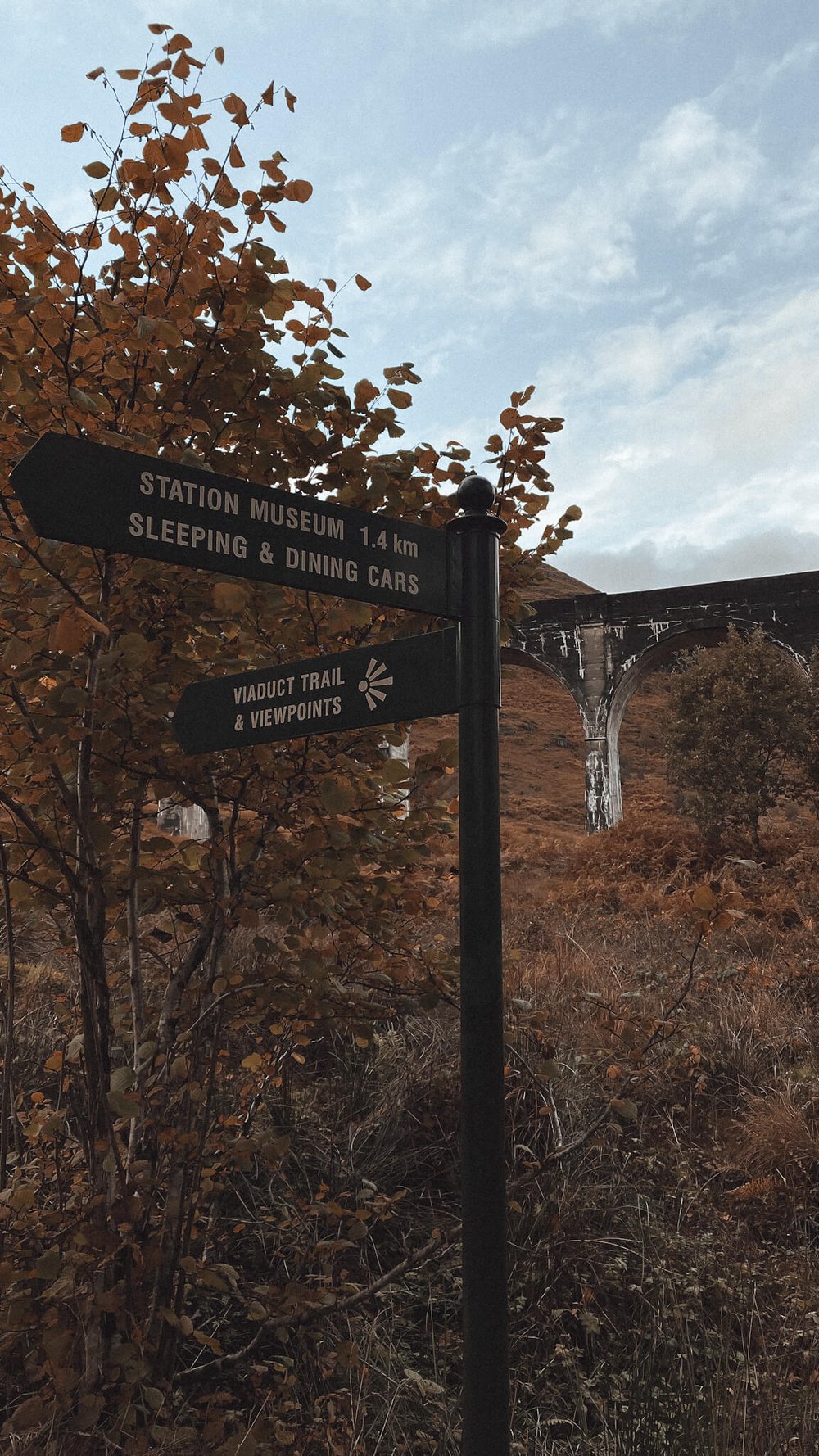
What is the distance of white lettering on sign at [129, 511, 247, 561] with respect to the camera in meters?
2.04

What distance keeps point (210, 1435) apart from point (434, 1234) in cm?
77

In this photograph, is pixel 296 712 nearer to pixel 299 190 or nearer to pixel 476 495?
pixel 476 495

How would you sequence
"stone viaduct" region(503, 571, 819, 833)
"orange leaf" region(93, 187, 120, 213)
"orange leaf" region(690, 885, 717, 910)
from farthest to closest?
1. "stone viaduct" region(503, 571, 819, 833)
2. "orange leaf" region(93, 187, 120, 213)
3. "orange leaf" region(690, 885, 717, 910)

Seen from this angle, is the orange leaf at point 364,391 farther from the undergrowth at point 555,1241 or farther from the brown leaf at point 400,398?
the undergrowth at point 555,1241

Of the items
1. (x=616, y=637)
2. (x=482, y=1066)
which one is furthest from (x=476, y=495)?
(x=616, y=637)

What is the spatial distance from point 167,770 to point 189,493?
1.04 meters

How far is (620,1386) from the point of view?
3.19m

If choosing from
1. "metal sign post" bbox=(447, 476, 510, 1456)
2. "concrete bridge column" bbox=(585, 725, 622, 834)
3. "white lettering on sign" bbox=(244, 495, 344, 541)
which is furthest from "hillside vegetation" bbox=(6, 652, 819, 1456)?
"concrete bridge column" bbox=(585, 725, 622, 834)

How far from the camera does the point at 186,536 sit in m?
2.08

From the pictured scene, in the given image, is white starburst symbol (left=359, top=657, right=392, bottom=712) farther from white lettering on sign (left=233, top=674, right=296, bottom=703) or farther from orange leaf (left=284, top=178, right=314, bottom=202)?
orange leaf (left=284, top=178, right=314, bottom=202)

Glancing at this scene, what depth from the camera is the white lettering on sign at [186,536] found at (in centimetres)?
204

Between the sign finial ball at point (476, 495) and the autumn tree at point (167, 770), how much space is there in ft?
1.31

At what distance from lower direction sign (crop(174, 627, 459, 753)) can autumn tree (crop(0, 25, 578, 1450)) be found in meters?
0.21

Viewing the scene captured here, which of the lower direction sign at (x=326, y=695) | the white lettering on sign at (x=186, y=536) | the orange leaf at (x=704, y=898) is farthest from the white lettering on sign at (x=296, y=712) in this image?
the orange leaf at (x=704, y=898)
